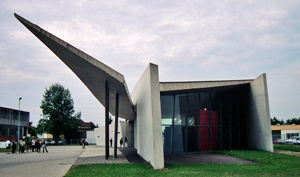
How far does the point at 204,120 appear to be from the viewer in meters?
22.9

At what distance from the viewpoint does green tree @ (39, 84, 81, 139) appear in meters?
62.7

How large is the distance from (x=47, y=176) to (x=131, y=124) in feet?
89.1

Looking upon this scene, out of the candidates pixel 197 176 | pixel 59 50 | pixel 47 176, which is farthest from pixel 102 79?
pixel 197 176

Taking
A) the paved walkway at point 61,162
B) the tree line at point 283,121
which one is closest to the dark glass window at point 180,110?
the paved walkway at point 61,162

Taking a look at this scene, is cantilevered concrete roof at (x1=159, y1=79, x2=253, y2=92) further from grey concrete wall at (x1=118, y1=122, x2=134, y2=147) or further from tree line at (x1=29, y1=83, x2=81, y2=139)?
tree line at (x1=29, y1=83, x2=81, y2=139)

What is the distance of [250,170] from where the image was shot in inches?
490

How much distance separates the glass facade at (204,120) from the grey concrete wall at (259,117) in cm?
92

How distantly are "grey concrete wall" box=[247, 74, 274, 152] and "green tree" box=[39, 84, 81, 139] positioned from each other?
47174 millimetres

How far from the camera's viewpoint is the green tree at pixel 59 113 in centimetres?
6269

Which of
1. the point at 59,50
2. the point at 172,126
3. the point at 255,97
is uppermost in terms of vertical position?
the point at 59,50

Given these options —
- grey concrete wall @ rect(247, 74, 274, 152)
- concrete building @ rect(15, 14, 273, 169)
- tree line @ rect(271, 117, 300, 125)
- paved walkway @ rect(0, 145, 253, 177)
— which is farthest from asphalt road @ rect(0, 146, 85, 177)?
tree line @ rect(271, 117, 300, 125)

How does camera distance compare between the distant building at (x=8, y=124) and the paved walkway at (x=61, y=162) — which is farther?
the distant building at (x=8, y=124)

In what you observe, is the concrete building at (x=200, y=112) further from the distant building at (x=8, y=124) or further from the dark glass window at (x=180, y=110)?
the distant building at (x=8, y=124)

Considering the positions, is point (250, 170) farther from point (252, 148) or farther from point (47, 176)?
point (252, 148)
